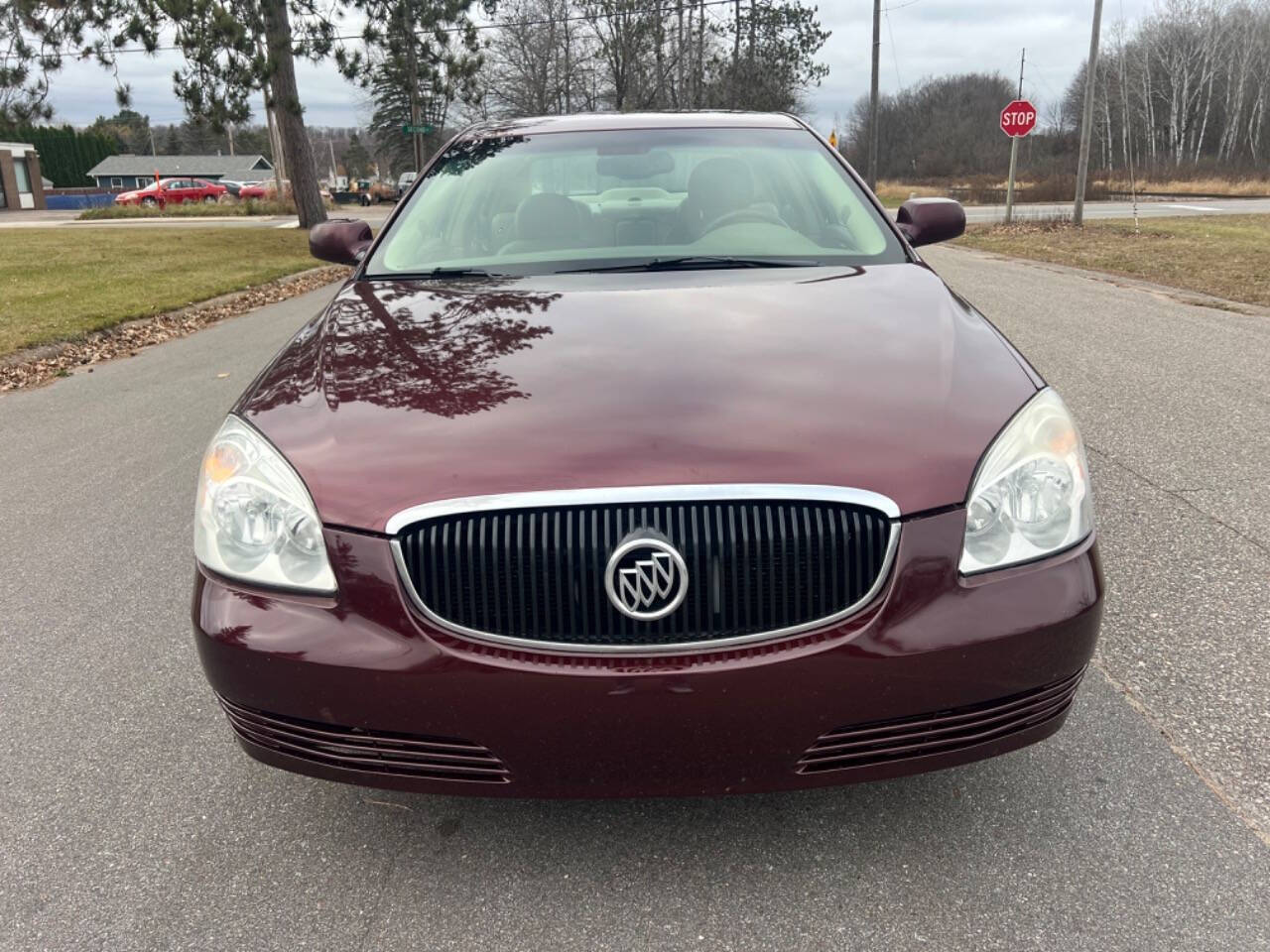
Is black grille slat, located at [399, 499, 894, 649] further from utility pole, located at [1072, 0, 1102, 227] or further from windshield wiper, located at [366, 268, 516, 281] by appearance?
utility pole, located at [1072, 0, 1102, 227]

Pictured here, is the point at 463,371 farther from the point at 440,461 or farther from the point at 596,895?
the point at 596,895

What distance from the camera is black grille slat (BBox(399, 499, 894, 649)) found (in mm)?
1720

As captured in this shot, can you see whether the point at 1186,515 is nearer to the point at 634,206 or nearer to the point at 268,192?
the point at 634,206

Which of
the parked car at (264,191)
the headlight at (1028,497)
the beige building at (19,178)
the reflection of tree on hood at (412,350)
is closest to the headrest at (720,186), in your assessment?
the reflection of tree on hood at (412,350)

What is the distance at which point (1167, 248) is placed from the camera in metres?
15.8

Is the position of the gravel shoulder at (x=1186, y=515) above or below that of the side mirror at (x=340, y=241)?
below

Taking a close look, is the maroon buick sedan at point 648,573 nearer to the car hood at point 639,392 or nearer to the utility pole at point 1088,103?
the car hood at point 639,392

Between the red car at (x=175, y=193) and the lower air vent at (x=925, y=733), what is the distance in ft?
178

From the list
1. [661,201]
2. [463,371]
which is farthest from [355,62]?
[463,371]

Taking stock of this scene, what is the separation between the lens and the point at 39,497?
4.60m

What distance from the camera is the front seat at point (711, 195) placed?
3.19 metres

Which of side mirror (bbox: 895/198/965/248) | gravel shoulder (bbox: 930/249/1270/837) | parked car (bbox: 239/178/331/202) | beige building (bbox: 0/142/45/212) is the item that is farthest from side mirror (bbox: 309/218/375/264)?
beige building (bbox: 0/142/45/212)

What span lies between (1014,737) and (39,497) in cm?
447

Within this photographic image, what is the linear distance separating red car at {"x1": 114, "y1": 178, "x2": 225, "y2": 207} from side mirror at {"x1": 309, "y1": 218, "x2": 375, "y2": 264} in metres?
51.6
